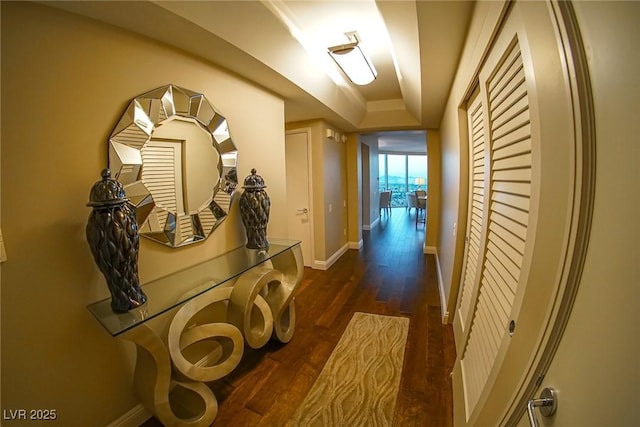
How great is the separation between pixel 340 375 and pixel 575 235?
1787mm

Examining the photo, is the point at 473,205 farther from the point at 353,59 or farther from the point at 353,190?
the point at 353,190

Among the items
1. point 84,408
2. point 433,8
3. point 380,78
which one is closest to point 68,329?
point 84,408

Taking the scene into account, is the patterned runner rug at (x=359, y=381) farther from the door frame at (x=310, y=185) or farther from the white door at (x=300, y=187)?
the white door at (x=300, y=187)

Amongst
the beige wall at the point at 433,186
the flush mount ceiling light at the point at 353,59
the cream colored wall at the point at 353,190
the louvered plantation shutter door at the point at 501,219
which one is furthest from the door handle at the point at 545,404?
the cream colored wall at the point at 353,190

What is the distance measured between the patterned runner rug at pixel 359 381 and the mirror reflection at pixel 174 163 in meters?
1.33

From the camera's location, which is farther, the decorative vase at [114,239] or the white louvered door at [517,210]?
the decorative vase at [114,239]

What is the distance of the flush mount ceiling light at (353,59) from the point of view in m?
1.99

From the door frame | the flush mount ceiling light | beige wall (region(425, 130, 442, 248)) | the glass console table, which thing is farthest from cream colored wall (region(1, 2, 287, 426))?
beige wall (region(425, 130, 442, 248))

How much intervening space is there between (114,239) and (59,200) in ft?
1.08

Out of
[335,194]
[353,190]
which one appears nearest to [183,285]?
[335,194]

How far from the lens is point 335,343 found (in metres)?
2.27

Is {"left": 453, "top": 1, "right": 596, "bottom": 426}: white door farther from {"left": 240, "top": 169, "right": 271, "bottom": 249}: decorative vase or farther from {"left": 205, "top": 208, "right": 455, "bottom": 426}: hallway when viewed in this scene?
{"left": 240, "top": 169, "right": 271, "bottom": 249}: decorative vase

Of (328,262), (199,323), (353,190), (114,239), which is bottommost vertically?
(328,262)

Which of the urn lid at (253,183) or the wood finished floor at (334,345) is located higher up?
the urn lid at (253,183)
